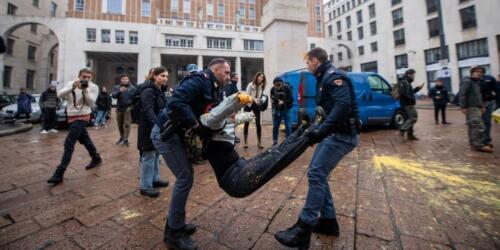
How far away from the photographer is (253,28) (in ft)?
135

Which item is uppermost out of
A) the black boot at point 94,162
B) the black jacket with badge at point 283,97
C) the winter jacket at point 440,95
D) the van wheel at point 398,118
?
the winter jacket at point 440,95

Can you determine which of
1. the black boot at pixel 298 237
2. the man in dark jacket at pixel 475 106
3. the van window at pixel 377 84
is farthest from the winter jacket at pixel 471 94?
the black boot at pixel 298 237

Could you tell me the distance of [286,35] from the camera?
8859 millimetres

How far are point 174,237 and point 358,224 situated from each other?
1663 mm

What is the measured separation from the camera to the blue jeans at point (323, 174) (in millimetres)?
1879

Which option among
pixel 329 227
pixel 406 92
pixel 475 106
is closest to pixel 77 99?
pixel 329 227

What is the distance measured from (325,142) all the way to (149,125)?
2.25 metres

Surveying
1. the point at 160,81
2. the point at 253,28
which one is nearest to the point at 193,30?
the point at 253,28

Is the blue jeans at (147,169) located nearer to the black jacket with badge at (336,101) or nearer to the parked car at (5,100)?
the black jacket with badge at (336,101)

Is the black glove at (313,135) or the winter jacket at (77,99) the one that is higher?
the winter jacket at (77,99)

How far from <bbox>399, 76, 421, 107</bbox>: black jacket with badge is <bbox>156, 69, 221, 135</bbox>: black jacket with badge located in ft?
19.4

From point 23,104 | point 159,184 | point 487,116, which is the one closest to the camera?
point 159,184

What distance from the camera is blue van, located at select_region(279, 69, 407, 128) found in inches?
266

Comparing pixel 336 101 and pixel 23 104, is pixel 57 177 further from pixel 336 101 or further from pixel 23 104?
pixel 23 104
